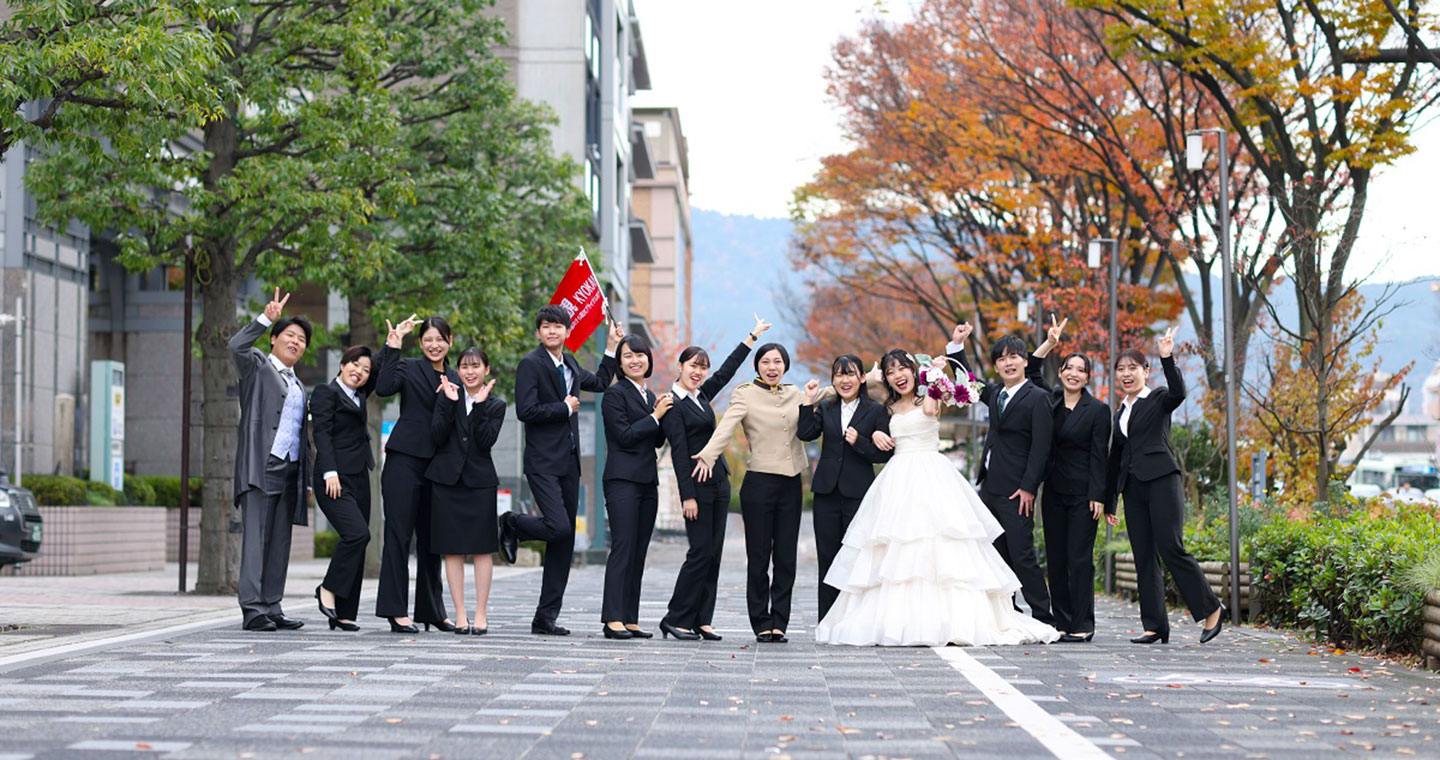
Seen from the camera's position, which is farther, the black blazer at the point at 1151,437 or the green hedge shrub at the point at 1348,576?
the black blazer at the point at 1151,437

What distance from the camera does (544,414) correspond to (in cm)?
1095

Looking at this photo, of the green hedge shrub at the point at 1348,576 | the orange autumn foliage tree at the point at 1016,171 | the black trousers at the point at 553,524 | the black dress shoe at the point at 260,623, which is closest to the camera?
the green hedge shrub at the point at 1348,576

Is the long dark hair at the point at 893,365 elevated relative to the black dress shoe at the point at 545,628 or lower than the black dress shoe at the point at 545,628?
elevated

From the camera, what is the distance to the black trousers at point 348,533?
36.2 feet

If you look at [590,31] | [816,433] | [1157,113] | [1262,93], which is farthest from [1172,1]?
[590,31]

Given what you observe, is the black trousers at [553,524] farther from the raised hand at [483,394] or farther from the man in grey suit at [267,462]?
the man in grey suit at [267,462]

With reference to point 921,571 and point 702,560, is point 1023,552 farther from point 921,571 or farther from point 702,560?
point 702,560

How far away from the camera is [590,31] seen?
4500 cm

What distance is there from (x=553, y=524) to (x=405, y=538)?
972mm

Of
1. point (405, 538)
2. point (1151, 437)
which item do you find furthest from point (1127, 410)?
point (405, 538)

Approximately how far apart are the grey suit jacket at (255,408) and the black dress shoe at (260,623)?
74 cm

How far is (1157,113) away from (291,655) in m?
17.5

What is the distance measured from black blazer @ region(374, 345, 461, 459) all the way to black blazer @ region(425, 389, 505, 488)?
0.24ft

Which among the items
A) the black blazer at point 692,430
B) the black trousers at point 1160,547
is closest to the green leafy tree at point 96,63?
the black blazer at point 692,430
